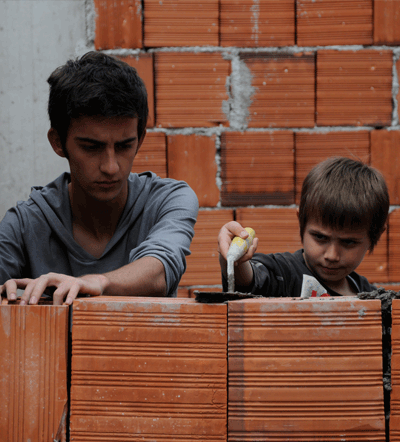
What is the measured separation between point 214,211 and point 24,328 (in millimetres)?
1817

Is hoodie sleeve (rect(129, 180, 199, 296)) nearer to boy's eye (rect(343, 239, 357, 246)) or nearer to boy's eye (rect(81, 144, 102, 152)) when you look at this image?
boy's eye (rect(81, 144, 102, 152))

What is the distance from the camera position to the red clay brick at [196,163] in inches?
114

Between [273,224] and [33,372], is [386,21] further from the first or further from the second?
[33,372]

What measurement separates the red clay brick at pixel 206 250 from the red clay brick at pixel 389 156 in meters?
0.95

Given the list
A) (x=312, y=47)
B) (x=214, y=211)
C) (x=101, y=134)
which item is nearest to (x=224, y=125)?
(x=214, y=211)

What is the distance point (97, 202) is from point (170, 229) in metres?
0.44

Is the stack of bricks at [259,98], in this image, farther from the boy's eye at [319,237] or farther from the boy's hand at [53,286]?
the boy's hand at [53,286]

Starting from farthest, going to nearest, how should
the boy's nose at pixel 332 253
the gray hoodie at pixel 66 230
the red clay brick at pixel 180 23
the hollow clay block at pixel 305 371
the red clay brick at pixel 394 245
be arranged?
the red clay brick at pixel 394 245, the red clay brick at pixel 180 23, the gray hoodie at pixel 66 230, the boy's nose at pixel 332 253, the hollow clay block at pixel 305 371

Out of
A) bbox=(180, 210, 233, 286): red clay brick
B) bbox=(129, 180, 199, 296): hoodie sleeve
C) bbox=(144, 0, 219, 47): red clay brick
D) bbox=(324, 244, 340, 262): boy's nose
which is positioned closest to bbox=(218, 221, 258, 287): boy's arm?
bbox=(129, 180, 199, 296): hoodie sleeve

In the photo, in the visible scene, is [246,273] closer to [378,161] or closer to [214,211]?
[214,211]

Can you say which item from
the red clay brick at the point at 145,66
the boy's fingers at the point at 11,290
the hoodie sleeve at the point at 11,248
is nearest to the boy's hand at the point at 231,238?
the boy's fingers at the point at 11,290

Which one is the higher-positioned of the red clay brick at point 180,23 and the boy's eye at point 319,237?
the red clay brick at point 180,23

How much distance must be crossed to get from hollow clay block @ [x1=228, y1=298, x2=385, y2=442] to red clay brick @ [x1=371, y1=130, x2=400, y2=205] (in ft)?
6.28

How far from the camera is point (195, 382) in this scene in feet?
3.95
